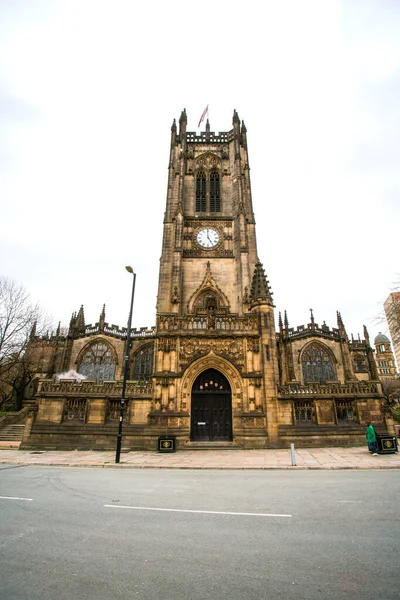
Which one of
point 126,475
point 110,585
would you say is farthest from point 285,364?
point 110,585

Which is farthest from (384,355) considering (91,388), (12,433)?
(12,433)

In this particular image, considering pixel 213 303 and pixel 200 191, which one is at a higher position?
pixel 200 191

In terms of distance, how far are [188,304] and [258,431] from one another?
14235 millimetres

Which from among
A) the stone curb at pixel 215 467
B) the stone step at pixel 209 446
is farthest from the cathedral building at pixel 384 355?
the stone curb at pixel 215 467

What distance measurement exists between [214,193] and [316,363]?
2226cm

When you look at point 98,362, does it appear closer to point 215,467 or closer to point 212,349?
point 212,349

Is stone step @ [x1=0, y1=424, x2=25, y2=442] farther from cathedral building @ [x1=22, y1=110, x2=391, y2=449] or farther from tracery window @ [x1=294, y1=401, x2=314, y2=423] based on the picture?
tracery window @ [x1=294, y1=401, x2=314, y2=423]

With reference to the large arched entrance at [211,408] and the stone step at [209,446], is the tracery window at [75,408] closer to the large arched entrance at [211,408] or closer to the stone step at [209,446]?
the stone step at [209,446]

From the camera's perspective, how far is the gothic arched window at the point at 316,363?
113ft

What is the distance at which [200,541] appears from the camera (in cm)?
462

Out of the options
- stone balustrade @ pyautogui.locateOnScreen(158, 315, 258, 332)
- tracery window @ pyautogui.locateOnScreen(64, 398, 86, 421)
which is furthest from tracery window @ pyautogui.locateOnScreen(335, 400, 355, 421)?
tracery window @ pyautogui.locateOnScreen(64, 398, 86, 421)

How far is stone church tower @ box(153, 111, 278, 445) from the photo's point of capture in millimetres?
18047

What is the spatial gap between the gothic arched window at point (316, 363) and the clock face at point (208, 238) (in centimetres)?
1562

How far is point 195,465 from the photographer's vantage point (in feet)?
40.4
